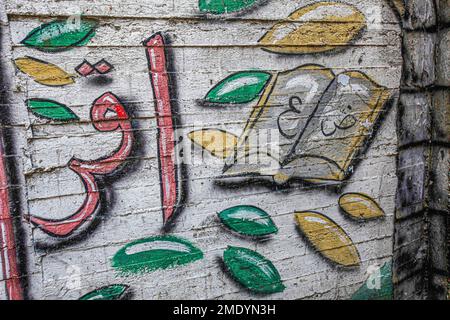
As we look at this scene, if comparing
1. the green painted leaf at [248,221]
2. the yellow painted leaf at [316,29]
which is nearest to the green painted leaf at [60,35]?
the yellow painted leaf at [316,29]

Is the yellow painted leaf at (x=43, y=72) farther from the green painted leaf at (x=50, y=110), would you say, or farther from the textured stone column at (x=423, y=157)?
the textured stone column at (x=423, y=157)

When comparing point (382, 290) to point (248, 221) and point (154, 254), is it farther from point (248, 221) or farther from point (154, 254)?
point (154, 254)

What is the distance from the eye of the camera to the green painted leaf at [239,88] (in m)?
2.26

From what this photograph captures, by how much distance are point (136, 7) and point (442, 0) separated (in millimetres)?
2062

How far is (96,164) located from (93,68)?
0.46 m

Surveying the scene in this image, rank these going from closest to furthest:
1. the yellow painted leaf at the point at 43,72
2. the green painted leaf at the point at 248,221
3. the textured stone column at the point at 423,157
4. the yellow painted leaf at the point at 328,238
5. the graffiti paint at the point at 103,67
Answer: the yellow painted leaf at the point at 43,72, the graffiti paint at the point at 103,67, the green painted leaf at the point at 248,221, the yellow painted leaf at the point at 328,238, the textured stone column at the point at 423,157

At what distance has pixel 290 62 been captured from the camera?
240 centimetres

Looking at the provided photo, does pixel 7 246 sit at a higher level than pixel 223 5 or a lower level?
lower

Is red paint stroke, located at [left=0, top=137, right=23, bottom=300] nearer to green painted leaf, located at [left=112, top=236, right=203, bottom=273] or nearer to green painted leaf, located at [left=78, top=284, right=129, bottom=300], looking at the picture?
green painted leaf, located at [left=78, top=284, right=129, bottom=300]

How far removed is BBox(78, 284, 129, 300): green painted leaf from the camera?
2156 millimetres

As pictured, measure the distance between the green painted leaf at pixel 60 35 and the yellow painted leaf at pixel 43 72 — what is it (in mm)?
68

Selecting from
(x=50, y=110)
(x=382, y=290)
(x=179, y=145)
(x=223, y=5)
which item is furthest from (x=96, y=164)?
(x=382, y=290)

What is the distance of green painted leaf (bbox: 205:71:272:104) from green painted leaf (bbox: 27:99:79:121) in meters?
0.70

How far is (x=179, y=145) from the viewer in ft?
7.27
